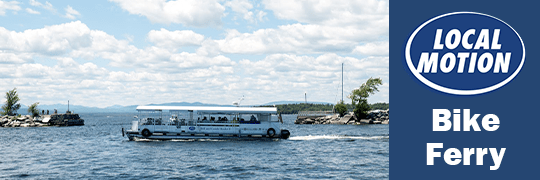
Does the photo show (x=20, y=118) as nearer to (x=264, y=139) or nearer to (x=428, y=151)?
(x=264, y=139)

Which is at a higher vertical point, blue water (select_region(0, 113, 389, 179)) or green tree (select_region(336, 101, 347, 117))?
green tree (select_region(336, 101, 347, 117))

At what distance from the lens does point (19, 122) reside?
117 m

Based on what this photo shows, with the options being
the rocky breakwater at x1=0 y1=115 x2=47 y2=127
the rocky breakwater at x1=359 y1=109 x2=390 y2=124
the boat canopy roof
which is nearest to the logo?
the boat canopy roof

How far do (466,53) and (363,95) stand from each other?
4327 inches

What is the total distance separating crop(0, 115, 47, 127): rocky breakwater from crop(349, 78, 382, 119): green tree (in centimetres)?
8807

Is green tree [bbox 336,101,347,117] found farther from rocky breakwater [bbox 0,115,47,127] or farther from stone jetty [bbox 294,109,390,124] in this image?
rocky breakwater [bbox 0,115,47,127]

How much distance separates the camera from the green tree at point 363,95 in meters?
117

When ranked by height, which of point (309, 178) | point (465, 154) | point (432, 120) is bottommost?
point (309, 178)

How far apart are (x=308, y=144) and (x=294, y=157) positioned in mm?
12682

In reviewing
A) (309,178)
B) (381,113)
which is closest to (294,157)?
(309,178)

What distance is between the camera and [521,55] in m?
10.4

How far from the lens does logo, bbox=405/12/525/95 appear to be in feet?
34.2

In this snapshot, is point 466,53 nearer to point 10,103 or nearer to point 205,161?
point 205,161

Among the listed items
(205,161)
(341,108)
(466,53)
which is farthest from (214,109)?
(341,108)
